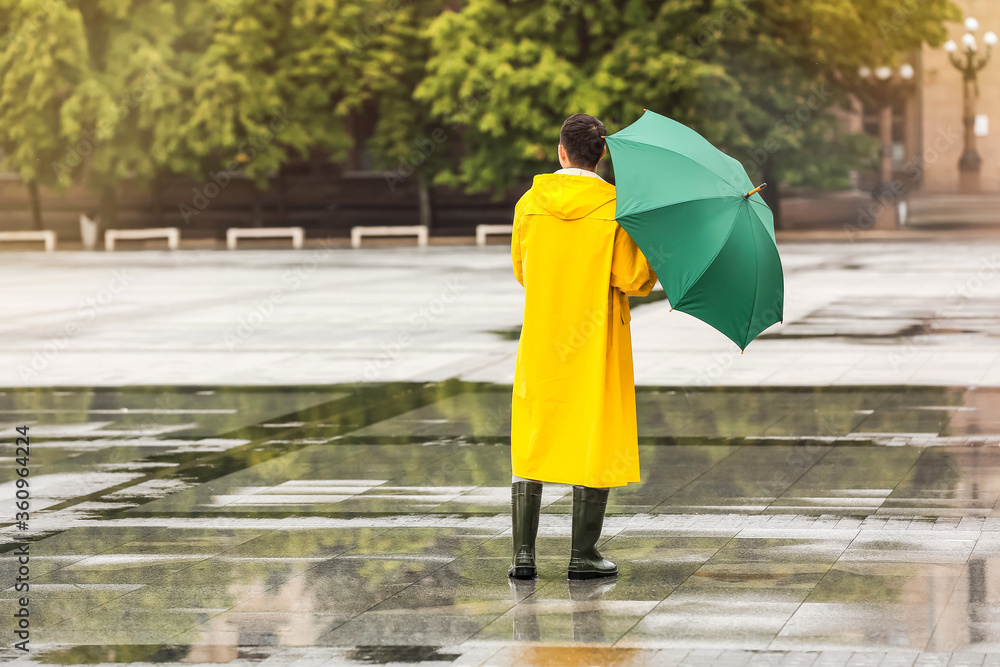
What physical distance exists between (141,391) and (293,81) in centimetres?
3138

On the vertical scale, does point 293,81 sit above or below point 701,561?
above

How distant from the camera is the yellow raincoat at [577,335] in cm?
599

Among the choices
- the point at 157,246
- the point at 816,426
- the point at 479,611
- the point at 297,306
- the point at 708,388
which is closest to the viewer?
the point at 479,611

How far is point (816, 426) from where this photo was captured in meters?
10.3

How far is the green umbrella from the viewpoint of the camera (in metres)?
5.86

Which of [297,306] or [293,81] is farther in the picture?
[293,81]

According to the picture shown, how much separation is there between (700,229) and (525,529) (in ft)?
4.70

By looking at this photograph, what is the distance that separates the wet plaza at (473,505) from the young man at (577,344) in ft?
1.45

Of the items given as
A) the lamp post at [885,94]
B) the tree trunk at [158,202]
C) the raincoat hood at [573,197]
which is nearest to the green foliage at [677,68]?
the lamp post at [885,94]

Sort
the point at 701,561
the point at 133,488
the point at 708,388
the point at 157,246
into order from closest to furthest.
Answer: the point at 701,561, the point at 133,488, the point at 708,388, the point at 157,246

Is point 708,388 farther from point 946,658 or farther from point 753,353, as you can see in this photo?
point 946,658

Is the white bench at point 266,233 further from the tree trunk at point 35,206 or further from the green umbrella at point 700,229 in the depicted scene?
the green umbrella at point 700,229

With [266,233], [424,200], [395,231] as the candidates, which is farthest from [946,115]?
[266,233]

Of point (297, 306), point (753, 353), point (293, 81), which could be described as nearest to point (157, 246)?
point (293, 81)
